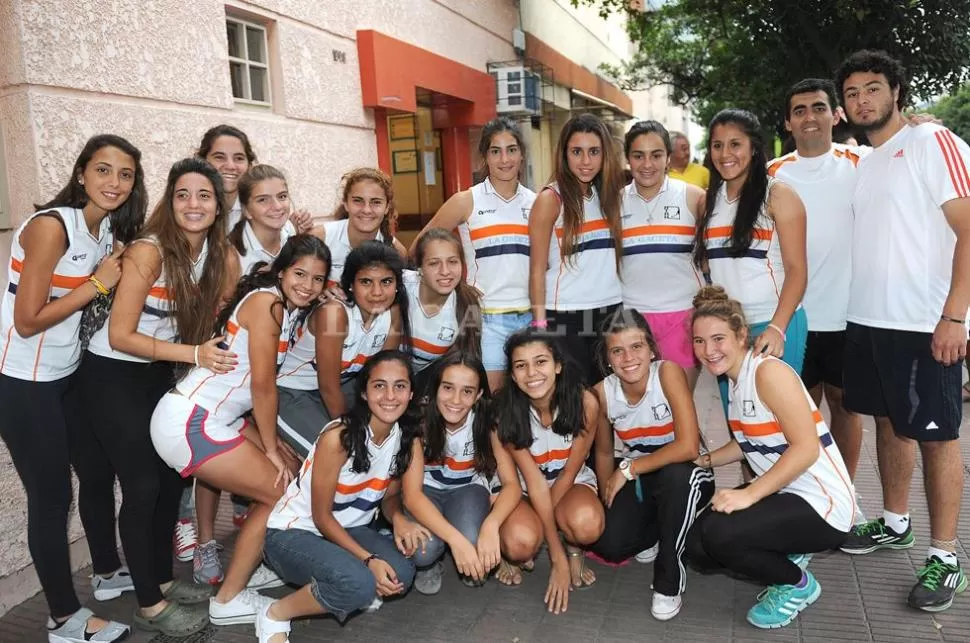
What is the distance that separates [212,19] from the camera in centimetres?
478

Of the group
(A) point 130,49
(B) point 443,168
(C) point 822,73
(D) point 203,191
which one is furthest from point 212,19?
(C) point 822,73

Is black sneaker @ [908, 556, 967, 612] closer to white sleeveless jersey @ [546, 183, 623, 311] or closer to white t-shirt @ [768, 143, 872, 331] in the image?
white t-shirt @ [768, 143, 872, 331]

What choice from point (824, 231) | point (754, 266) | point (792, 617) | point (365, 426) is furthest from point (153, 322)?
point (824, 231)

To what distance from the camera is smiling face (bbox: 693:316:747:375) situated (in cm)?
312

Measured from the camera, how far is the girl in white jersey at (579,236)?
3801 mm

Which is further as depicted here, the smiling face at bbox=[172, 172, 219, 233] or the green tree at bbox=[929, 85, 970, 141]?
the green tree at bbox=[929, 85, 970, 141]

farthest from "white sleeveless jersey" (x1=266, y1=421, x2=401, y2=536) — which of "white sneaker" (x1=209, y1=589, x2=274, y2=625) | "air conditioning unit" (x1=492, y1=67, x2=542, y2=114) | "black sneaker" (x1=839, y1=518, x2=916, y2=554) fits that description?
"air conditioning unit" (x1=492, y1=67, x2=542, y2=114)

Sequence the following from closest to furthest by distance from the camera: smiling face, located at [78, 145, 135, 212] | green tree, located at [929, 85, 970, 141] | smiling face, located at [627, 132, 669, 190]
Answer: smiling face, located at [78, 145, 135, 212]
smiling face, located at [627, 132, 669, 190]
green tree, located at [929, 85, 970, 141]

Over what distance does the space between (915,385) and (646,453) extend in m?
1.17

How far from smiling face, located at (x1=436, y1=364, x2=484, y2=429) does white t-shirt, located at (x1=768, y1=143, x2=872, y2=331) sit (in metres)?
1.63

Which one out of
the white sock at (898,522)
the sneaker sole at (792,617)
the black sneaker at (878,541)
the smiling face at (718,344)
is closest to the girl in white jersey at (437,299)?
the smiling face at (718,344)

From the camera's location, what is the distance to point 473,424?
11.6ft

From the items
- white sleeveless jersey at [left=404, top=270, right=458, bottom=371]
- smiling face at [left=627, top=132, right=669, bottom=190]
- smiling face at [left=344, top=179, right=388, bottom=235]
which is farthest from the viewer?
smiling face at [left=344, top=179, right=388, bottom=235]

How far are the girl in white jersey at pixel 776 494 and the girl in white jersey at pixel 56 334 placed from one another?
7.92 ft
